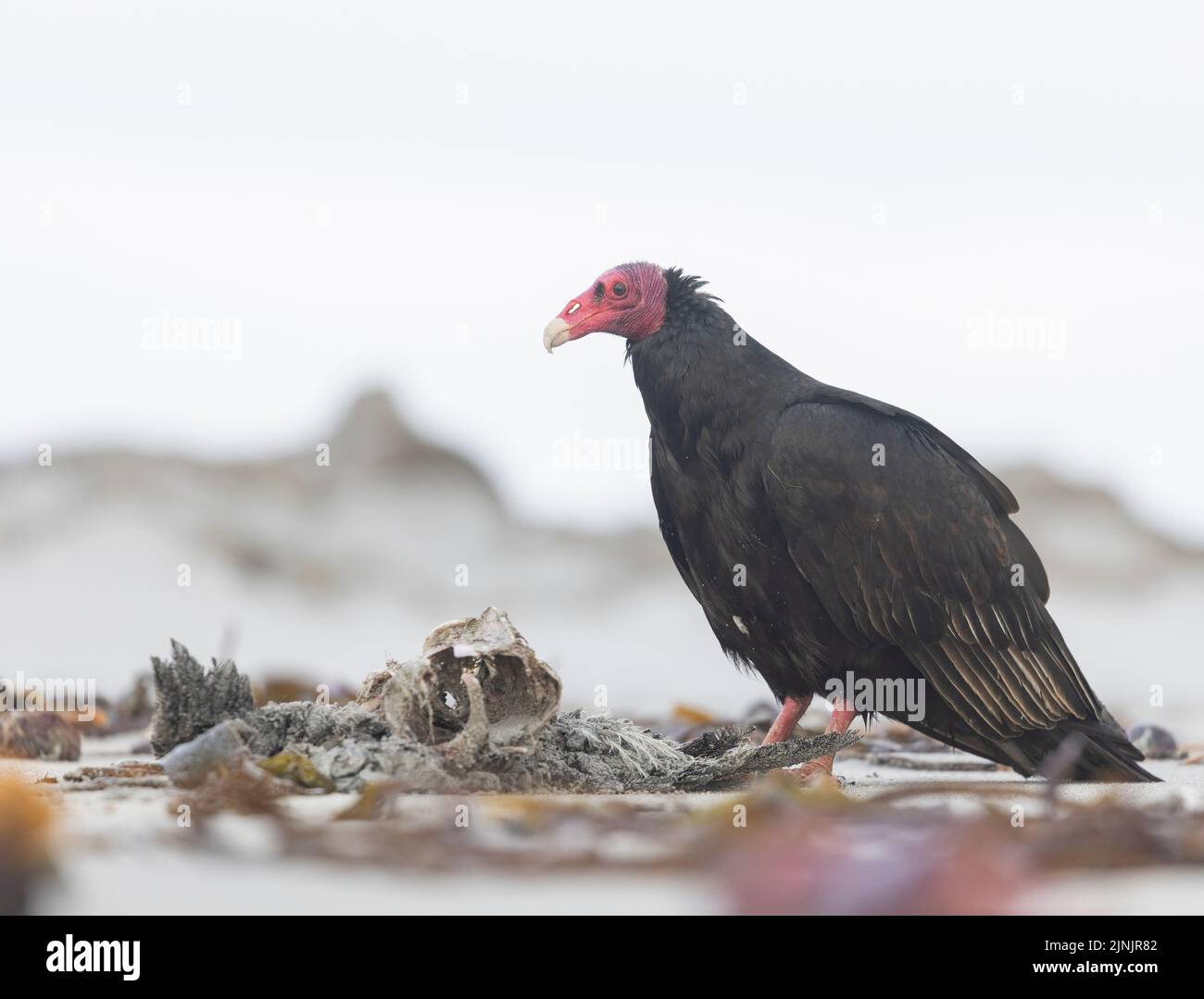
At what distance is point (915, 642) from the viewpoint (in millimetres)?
6832

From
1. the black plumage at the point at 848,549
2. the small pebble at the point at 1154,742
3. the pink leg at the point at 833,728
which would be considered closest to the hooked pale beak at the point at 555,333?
the black plumage at the point at 848,549

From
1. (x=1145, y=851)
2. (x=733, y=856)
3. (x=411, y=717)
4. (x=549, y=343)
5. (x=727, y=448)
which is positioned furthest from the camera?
(x=549, y=343)

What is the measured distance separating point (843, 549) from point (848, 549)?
0.09 feet

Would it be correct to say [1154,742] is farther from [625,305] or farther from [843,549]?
[625,305]

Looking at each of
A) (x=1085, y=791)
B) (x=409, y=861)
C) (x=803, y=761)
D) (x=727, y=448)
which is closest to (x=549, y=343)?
(x=727, y=448)

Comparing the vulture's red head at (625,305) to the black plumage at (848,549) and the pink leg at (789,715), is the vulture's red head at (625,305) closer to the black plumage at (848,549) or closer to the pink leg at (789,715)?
the black plumage at (848,549)

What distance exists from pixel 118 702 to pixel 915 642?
5.98 meters

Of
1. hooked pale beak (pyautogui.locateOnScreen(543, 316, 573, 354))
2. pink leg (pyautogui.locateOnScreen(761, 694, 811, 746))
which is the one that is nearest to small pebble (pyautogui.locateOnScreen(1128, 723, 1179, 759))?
pink leg (pyautogui.locateOnScreen(761, 694, 811, 746))

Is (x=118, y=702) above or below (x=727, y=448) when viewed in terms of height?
below

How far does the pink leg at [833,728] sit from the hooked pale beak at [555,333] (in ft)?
8.20

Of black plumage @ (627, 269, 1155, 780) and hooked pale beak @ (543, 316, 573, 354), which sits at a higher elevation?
hooked pale beak @ (543, 316, 573, 354)

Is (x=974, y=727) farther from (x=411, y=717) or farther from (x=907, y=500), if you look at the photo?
(x=411, y=717)

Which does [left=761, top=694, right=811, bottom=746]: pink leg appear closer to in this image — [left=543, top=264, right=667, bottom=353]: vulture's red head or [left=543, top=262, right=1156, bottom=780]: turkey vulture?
[left=543, top=262, right=1156, bottom=780]: turkey vulture

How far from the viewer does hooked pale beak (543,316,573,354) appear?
7.51m
